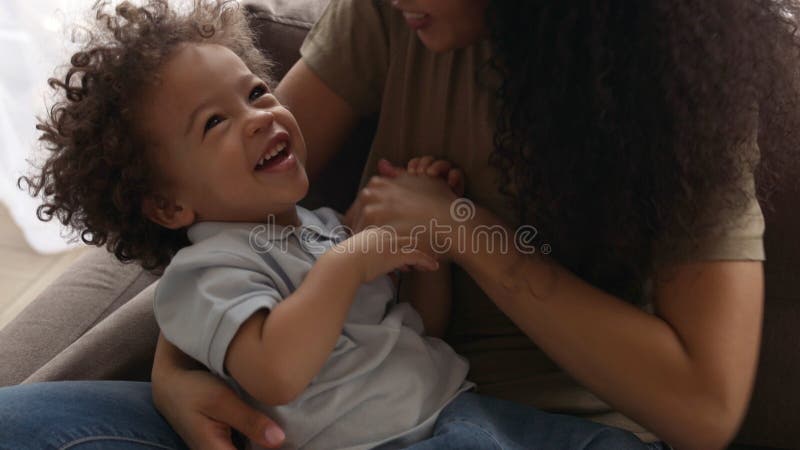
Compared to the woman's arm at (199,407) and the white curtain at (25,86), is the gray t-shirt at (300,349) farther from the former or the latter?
the white curtain at (25,86)

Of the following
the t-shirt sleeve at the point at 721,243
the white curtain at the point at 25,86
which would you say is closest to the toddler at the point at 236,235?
the t-shirt sleeve at the point at 721,243

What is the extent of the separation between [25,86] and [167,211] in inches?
52.9

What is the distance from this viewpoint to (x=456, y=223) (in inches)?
41.1

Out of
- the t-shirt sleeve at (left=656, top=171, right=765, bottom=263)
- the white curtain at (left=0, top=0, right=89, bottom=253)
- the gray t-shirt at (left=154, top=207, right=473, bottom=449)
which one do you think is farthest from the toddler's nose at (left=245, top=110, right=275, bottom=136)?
the white curtain at (left=0, top=0, right=89, bottom=253)

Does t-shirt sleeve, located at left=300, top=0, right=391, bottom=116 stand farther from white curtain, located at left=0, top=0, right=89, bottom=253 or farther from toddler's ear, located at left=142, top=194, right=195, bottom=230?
white curtain, located at left=0, top=0, right=89, bottom=253

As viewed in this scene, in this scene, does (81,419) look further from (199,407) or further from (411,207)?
(411,207)

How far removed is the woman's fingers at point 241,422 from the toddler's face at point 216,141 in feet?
0.78

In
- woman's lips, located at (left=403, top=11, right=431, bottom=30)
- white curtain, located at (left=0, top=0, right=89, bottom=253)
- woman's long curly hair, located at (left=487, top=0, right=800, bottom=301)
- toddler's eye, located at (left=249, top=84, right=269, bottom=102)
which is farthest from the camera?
white curtain, located at (left=0, top=0, right=89, bottom=253)

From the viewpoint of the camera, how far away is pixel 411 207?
42.0 inches

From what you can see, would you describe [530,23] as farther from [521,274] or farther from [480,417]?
[480,417]

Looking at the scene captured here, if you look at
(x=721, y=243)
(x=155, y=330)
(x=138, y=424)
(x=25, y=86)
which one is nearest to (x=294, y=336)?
(x=138, y=424)

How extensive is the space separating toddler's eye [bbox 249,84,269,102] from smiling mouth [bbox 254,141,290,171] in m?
0.07

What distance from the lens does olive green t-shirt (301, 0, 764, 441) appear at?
3.71 feet

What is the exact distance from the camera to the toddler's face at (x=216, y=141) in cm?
105
